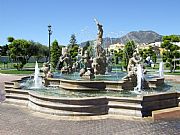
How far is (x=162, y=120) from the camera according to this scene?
921cm

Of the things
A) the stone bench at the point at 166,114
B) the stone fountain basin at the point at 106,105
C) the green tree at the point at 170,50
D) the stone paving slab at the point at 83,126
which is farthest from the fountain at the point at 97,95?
the green tree at the point at 170,50

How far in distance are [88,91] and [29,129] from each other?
16.6 ft

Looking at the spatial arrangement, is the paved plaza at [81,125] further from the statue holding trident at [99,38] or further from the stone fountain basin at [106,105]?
the statue holding trident at [99,38]

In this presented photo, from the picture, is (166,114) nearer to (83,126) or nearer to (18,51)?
(83,126)

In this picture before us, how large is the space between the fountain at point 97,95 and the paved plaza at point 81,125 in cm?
39

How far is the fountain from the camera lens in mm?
9805

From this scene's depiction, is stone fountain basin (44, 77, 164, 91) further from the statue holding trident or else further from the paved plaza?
the statue holding trident

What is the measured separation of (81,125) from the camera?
8.70 meters

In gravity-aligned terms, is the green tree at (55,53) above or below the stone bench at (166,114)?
above

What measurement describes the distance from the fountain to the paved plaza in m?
0.39

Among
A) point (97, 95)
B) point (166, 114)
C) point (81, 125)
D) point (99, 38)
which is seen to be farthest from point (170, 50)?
point (81, 125)

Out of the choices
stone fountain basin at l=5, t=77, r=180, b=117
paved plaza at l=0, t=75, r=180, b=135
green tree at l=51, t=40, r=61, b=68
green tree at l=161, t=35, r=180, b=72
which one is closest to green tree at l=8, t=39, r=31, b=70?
green tree at l=51, t=40, r=61, b=68

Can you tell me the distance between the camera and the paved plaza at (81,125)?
7945 mm

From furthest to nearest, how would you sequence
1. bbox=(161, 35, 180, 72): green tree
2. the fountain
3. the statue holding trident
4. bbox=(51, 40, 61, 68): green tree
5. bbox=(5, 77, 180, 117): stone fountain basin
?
bbox=(51, 40, 61, 68): green tree < bbox=(161, 35, 180, 72): green tree < the statue holding trident < the fountain < bbox=(5, 77, 180, 117): stone fountain basin
